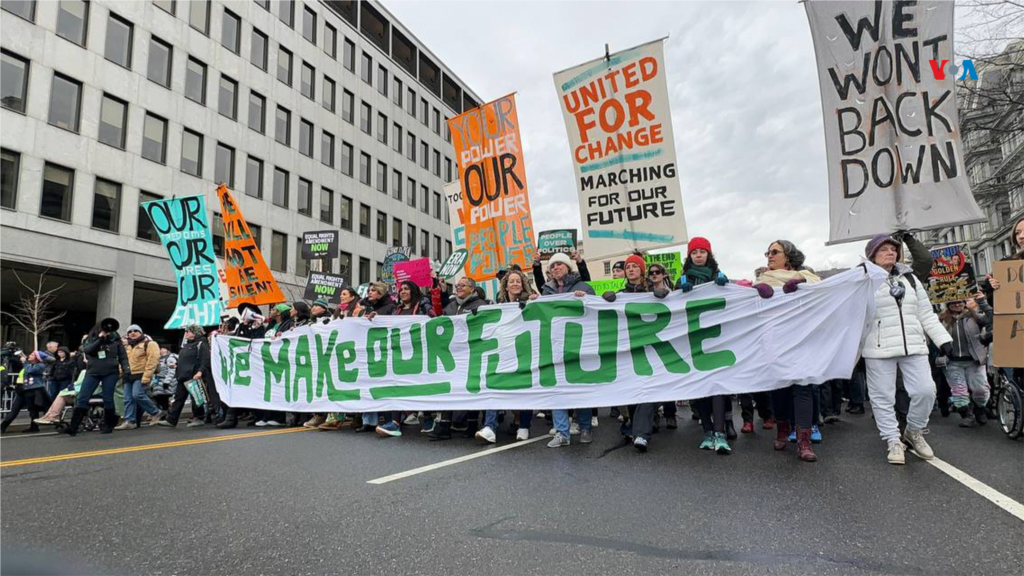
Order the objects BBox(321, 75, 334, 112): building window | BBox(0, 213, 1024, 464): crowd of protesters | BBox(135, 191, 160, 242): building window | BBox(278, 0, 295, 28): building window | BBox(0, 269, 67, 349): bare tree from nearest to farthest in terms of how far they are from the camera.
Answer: BBox(0, 213, 1024, 464): crowd of protesters < BBox(0, 269, 67, 349): bare tree < BBox(135, 191, 160, 242): building window < BBox(278, 0, 295, 28): building window < BBox(321, 75, 334, 112): building window

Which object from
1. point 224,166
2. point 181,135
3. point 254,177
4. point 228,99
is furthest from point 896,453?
point 228,99

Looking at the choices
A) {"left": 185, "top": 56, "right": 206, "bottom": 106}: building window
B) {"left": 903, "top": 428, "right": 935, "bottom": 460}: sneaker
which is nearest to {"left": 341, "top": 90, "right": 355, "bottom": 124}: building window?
{"left": 185, "top": 56, "right": 206, "bottom": 106}: building window

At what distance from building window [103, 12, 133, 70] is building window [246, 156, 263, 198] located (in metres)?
6.77

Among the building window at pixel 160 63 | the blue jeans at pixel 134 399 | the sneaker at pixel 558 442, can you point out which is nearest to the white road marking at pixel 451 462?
the sneaker at pixel 558 442

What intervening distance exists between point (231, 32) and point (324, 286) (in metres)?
17.8

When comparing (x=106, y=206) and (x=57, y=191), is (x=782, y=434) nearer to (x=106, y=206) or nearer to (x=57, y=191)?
(x=57, y=191)

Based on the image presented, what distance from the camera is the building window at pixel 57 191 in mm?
20984

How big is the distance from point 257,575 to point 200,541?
0.67 metres

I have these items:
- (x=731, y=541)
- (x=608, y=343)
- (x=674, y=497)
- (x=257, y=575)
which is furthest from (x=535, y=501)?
(x=608, y=343)

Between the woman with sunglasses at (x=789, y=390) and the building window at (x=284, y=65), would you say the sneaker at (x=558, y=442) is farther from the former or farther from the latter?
the building window at (x=284, y=65)

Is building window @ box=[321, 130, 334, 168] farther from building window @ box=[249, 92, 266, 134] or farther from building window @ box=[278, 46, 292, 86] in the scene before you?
building window @ box=[249, 92, 266, 134]

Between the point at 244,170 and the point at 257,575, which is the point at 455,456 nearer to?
the point at 257,575

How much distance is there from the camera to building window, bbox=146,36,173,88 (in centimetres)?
2511

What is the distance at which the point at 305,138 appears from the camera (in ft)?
111
